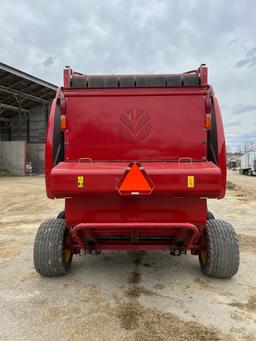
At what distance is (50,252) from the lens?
3.97 meters

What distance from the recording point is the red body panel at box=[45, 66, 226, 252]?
140 inches

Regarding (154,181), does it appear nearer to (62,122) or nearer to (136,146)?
(136,146)

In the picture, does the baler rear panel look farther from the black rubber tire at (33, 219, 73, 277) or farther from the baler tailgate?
the black rubber tire at (33, 219, 73, 277)

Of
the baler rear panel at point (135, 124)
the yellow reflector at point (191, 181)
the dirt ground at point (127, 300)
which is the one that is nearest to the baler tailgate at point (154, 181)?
the yellow reflector at point (191, 181)

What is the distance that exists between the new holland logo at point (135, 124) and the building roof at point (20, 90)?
63.7 ft

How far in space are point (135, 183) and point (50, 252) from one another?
4.80ft

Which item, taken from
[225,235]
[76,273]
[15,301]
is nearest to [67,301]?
[15,301]

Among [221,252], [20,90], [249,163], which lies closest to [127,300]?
[221,252]

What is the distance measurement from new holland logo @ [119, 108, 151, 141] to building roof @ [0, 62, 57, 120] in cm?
1940

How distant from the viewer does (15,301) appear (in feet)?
11.6

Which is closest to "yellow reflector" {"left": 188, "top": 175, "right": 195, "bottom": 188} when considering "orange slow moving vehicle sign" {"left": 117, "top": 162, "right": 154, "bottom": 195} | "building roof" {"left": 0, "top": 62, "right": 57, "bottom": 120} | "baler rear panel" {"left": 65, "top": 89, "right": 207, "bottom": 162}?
"orange slow moving vehicle sign" {"left": 117, "top": 162, "right": 154, "bottom": 195}

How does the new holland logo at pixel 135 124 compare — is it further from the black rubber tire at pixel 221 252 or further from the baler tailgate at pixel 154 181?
the black rubber tire at pixel 221 252

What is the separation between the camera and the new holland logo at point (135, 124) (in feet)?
12.4

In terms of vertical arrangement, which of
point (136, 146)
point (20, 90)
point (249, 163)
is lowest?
point (249, 163)
